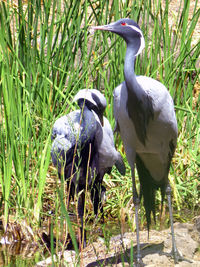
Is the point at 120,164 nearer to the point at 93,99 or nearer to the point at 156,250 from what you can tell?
the point at 93,99

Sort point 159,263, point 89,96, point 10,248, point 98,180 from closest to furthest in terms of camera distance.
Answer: point 159,263, point 10,248, point 89,96, point 98,180

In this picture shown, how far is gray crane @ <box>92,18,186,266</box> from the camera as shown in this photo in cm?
279

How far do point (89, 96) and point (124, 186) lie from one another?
77cm

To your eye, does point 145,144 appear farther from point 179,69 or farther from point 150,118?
point 179,69

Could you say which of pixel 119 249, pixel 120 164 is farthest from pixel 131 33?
pixel 120 164

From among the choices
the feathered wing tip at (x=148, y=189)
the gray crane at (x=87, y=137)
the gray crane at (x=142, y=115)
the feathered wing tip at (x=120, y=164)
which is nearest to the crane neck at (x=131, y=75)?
the gray crane at (x=142, y=115)

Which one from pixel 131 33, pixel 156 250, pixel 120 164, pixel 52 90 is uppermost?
pixel 131 33

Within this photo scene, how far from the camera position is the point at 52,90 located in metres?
4.02

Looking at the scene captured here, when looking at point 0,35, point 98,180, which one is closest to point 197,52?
point 98,180

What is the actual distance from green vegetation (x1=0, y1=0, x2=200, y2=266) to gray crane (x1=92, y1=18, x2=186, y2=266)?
63 centimetres

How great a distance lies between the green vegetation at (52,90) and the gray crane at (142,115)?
63cm

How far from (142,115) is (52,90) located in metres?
1.34

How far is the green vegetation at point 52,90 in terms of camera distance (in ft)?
11.4

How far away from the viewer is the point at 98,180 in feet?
13.0
